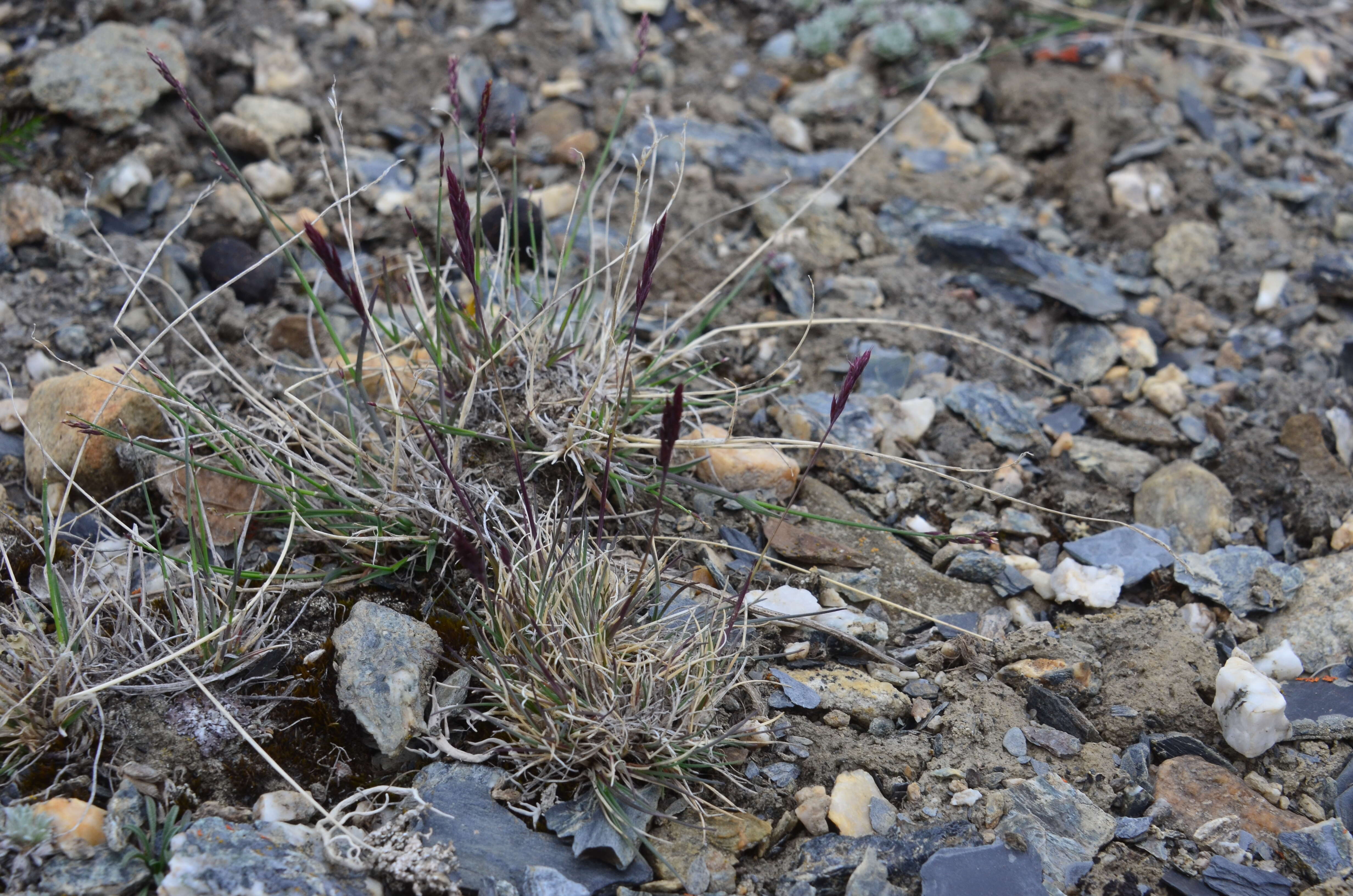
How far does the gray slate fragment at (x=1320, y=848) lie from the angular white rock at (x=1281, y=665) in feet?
A: 1.49

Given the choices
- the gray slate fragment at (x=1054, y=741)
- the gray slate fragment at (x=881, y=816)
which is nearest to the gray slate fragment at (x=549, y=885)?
the gray slate fragment at (x=881, y=816)

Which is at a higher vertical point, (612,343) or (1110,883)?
(612,343)

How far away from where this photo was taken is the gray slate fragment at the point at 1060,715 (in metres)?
1.96

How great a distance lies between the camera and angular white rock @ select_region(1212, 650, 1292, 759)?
1887 millimetres

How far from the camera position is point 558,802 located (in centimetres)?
176

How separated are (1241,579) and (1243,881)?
940 mm

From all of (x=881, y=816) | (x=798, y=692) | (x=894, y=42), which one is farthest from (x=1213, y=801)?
(x=894, y=42)

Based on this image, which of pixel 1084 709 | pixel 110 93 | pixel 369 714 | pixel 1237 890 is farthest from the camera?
pixel 110 93

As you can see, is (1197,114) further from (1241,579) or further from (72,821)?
(72,821)

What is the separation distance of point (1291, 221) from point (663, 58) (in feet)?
8.66

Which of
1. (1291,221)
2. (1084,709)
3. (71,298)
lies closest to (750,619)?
(1084,709)

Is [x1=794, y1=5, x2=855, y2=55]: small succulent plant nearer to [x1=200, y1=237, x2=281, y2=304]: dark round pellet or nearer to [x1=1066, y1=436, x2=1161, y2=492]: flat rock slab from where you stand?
[x1=1066, y1=436, x2=1161, y2=492]: flat rock slab

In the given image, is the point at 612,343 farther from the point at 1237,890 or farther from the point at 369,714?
the point at 1237,890

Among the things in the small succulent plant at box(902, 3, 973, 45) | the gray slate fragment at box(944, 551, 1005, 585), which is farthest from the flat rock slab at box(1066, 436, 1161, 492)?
the small succulent plant at box(902, 3, 973, 45)
